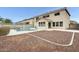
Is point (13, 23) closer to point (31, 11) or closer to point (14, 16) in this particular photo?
point (14, 16)

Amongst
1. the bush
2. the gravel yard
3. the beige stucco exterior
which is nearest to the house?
the beige stucco exterior

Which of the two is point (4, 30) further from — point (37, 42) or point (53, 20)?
point (53, 20)

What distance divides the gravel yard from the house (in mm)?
121

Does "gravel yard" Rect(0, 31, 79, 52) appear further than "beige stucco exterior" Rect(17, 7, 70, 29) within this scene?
No

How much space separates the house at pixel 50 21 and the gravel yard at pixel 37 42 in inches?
4.7

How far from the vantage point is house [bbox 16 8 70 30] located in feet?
9.96

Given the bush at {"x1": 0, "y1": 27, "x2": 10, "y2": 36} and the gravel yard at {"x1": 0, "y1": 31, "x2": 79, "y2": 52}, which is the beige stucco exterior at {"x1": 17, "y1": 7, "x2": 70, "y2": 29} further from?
the bush at {"x1": 0, "y1": 27, "x2": 10, "y2": 36}

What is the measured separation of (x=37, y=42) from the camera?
297 centimetres

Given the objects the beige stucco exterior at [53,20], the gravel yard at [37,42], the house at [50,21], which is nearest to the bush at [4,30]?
the gravel yard at [37,42]

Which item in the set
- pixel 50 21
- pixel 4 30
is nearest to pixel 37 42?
pixel 50 21

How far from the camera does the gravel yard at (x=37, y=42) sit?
294 centimetres
